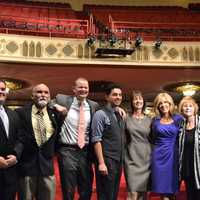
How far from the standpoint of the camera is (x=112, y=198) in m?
2.16

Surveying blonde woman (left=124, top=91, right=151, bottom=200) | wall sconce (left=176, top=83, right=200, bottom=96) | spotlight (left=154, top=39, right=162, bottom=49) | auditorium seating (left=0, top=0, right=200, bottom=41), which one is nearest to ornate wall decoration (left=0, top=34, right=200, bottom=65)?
spotlight (left=154, top=39, right=162, bottom=49)

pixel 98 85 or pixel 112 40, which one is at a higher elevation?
pixel 112 40

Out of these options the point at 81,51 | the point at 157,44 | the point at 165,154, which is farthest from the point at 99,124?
the point at 157,44

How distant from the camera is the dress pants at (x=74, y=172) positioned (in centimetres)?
210

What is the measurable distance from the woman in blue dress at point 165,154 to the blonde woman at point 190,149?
0.04 meters

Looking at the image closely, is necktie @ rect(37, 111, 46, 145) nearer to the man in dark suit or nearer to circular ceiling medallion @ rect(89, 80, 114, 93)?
the man in dark suit

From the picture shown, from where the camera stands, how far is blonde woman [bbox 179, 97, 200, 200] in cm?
218

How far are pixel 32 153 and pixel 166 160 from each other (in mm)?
733

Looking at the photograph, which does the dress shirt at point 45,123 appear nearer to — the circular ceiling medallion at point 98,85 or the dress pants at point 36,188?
the dress pants at point 36,188

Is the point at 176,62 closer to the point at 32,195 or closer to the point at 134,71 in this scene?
the point at 134,71

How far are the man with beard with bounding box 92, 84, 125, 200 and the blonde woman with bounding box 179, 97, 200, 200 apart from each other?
34 centimetres

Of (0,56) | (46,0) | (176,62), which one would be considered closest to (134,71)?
(176,62)

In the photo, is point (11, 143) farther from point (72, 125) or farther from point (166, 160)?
point (166, 160)

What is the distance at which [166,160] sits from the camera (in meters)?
2.23
